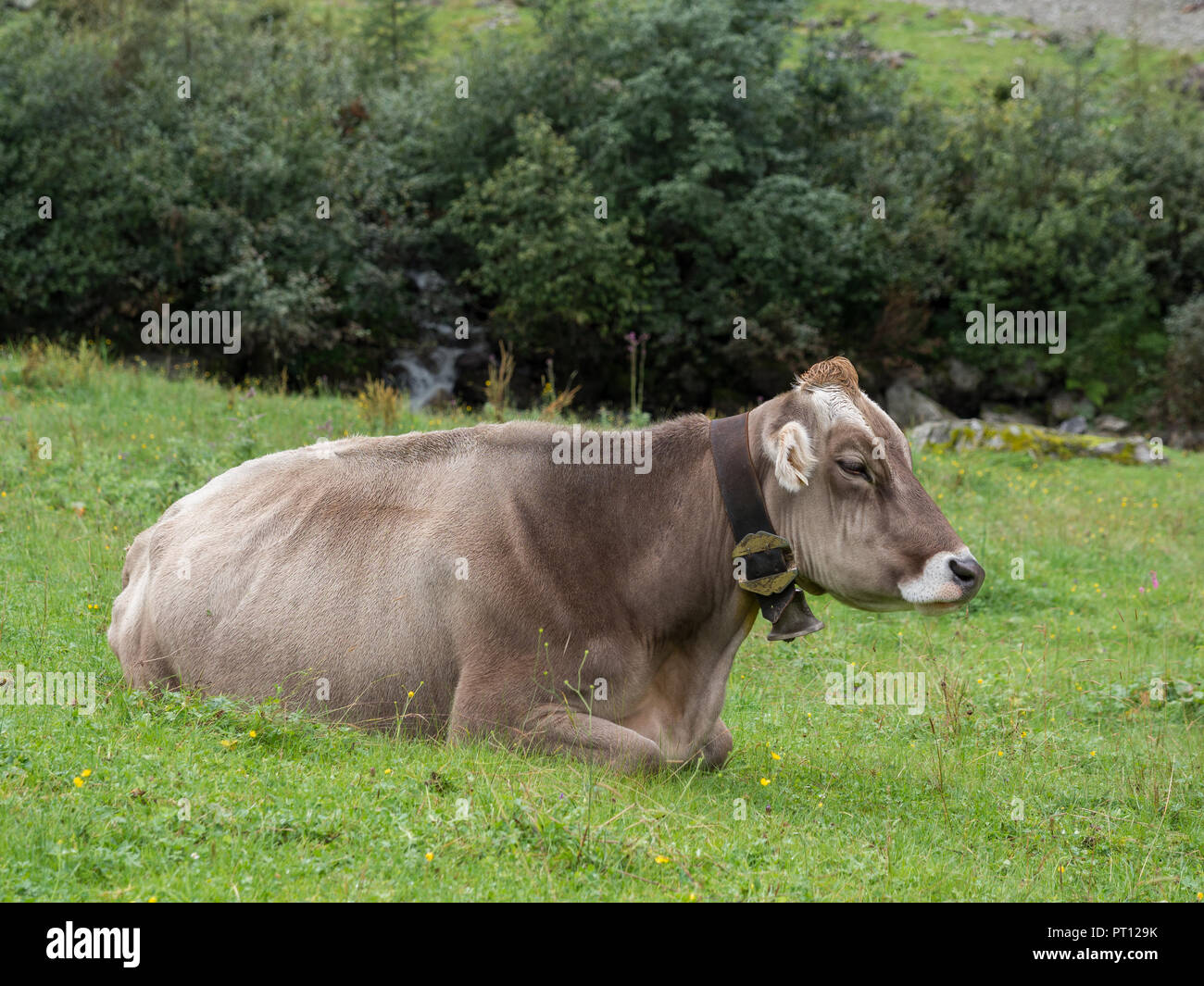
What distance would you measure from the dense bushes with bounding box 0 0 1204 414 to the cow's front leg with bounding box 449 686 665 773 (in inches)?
711

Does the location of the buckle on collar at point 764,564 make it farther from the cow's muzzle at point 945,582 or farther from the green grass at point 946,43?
the green grass at point 946,43

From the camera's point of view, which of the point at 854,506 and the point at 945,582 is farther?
the point at 854,506

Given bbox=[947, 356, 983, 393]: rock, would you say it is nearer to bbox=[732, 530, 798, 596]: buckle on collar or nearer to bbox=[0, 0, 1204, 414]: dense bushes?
bbox=[0, 0, 1204, 414]: dense bushes

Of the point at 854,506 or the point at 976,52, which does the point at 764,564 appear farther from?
the point at 976,52

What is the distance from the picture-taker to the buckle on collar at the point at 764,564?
518cm

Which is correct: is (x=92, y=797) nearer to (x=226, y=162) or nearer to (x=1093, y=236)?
(x=226, y=162)

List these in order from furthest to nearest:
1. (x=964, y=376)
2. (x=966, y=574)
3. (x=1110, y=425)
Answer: (x=964, y=376) < (x=1110, y=425) < (x=966, y=574)

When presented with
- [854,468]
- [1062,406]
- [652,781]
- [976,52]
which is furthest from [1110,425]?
[976,52]

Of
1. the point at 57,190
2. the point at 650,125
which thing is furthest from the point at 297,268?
the point at 650,125

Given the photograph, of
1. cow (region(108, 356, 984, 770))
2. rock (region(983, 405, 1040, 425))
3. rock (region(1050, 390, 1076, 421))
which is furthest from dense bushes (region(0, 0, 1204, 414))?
cow (region(108, 356, 984, 770))

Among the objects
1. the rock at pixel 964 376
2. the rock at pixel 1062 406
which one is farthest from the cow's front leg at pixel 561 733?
the rock at pixel 1062 406

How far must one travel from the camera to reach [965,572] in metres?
4.90

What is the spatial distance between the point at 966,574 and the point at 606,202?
18.1 m

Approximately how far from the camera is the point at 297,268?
84.5ft
